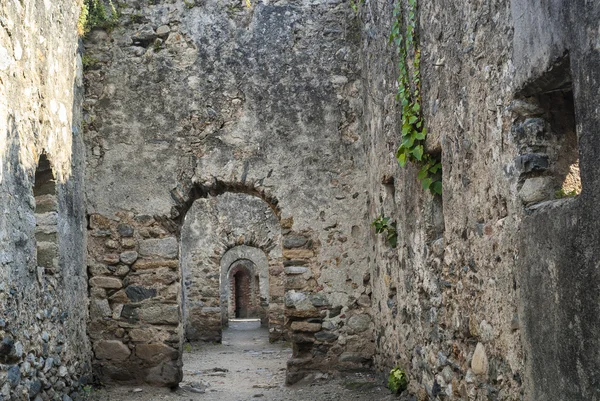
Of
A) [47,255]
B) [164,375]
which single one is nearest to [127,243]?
[47,255]

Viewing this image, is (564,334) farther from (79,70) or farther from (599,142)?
(79,70)

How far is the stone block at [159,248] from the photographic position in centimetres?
691

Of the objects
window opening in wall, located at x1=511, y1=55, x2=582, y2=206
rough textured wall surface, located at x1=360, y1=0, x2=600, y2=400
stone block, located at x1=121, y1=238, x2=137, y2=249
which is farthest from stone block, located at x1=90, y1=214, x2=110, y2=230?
window opening in wall, located at x1=511, y1=55, x2=582, y2=206

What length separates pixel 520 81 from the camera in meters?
3.07

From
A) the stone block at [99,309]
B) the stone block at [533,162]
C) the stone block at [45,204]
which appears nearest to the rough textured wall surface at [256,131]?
the stone block at [99,309]

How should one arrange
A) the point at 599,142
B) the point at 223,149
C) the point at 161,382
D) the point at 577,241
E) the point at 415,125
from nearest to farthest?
the point at 599,142 < the point at 577,241 < the point at 415,125 < the point at 161,382 < the point at 223,149

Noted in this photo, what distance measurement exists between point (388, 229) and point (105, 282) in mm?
3056

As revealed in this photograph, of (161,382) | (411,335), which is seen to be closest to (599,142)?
(411,335)

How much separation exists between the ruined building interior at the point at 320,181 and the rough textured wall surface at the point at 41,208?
28 mm

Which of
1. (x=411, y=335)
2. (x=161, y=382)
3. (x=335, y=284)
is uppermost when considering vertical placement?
(x=335, y=284)

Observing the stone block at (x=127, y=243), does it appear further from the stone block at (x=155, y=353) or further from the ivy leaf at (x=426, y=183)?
the ivy leaf at (x=426, y=183)

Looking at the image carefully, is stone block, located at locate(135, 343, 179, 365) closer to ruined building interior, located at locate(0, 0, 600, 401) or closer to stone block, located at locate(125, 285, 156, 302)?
ruined building interior, located at locate(0, 0, 600, 401)

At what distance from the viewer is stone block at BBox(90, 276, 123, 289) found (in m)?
6.82

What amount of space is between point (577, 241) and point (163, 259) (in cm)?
512
